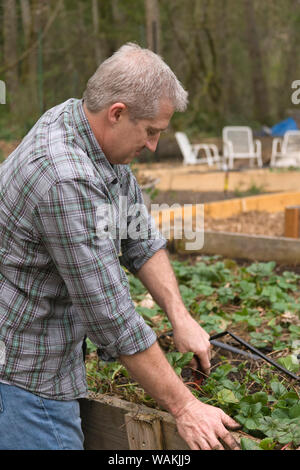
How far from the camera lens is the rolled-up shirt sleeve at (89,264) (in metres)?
1.68

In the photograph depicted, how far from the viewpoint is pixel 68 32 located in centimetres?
1958

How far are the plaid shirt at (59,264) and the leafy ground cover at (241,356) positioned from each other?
473 millimetres

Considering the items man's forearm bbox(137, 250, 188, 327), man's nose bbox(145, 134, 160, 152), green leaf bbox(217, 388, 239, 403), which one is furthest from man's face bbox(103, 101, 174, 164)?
green leaf bbox(217, 388, 239, 403)

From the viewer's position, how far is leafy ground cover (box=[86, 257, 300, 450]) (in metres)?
2.02

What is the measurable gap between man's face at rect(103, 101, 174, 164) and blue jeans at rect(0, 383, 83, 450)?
0.79 meters

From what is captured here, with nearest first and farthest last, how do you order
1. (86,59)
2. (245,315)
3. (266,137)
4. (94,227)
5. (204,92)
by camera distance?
(94,227) → (245,315) → (266,137) → (86,59) → (204,92)

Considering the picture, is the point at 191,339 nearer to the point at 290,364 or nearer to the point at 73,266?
the point at 290,364

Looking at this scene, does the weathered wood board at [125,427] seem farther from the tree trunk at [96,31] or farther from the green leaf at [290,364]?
the tree trunk at [96,31]

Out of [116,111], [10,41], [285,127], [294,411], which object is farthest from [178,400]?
[10,41]

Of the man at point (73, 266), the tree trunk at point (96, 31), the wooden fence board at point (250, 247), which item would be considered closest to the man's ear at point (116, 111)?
the man at point (73, 266)

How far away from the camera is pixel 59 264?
5.67 ft
